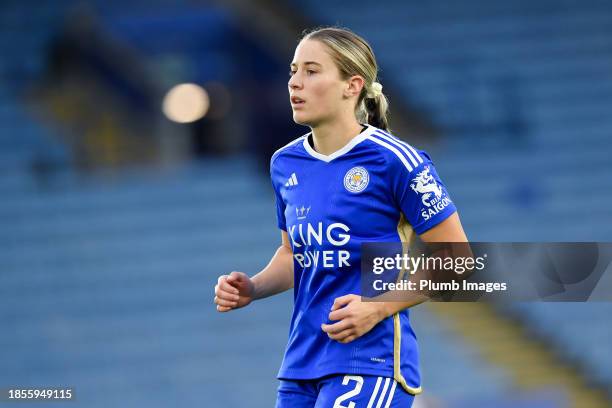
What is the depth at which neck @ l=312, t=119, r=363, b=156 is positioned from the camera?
3.16 meters

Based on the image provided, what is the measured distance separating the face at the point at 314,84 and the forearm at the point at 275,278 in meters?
0.48

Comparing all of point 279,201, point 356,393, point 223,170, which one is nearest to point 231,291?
point 279,201

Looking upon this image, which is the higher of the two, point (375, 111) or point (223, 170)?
point (223, 170)

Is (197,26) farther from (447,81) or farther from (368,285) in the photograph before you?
(368,285)

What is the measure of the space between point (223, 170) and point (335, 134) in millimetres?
6664

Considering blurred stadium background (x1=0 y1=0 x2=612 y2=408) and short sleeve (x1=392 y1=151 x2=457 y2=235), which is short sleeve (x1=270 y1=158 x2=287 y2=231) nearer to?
short sleeve (x1=392 y1=151 x2=457 y2=235)

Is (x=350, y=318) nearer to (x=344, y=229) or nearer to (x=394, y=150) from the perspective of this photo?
(x=344, y=229)

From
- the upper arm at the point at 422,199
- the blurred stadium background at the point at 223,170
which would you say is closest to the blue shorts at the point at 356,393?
the upper arm at the point at 422,199

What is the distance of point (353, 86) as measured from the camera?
10.4ft

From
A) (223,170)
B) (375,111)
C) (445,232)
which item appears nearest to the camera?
(445,232)

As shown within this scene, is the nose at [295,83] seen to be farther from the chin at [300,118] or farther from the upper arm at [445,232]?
the upper arm at [445,232]

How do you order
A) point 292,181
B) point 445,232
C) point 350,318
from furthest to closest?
point 292,181 < point 445,232 < point 350,318

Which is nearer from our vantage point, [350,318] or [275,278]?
[350,318]

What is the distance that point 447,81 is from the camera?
9.85 metres
